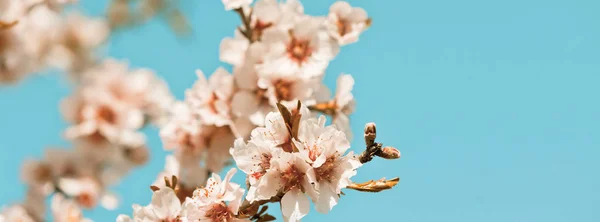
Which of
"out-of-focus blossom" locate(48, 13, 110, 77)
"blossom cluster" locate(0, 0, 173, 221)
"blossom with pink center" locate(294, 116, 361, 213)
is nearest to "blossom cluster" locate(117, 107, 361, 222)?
"blossom with pink center" locate(294, 116, 361, 213)

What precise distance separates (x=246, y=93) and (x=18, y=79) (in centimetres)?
115

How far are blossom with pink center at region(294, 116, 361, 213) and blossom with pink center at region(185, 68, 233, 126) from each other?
890 mm

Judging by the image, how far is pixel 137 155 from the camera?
9.18 ft

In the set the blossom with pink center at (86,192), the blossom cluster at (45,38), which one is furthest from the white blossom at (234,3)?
the blossom with pink center at (86,192)

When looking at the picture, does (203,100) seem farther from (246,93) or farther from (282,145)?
(282,145)

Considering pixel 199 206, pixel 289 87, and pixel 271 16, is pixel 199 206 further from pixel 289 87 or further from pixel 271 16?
pixel 271 16

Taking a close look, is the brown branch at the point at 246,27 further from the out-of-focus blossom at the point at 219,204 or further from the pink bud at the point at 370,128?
the pink bud at the point at 370,128

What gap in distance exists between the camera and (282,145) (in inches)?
53.7

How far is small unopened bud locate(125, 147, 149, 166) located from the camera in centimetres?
278

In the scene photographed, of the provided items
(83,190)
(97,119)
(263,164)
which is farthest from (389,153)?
(83,190)

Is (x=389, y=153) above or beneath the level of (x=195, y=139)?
beneath

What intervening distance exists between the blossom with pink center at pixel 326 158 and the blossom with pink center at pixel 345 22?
39.5 inches

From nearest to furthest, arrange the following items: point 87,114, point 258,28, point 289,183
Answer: point 289,183 < point 258,28 < point 87,114

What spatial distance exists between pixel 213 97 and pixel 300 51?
0.34 m
